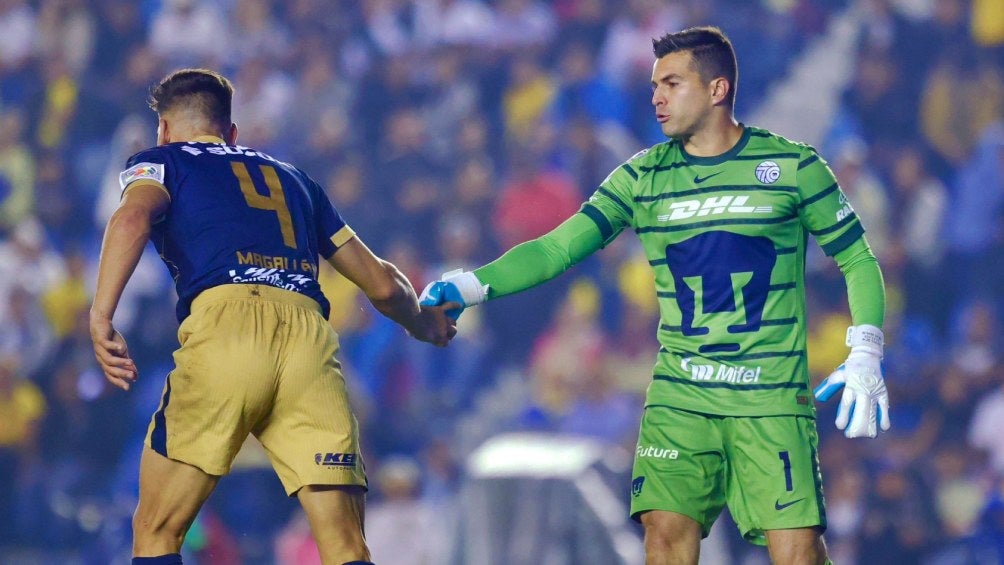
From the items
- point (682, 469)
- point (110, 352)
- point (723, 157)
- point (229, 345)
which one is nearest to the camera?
point (110, 352)

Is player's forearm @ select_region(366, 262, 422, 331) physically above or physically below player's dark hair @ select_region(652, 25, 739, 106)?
below

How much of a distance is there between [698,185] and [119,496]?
8180 mm

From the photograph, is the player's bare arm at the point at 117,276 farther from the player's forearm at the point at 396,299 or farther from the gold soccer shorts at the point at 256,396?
the player's forearm at the point at 396,299

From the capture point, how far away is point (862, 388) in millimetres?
5105

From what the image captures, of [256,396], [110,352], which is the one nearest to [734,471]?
[256,396]

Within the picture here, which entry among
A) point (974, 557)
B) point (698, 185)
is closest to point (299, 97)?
point (974, 557)

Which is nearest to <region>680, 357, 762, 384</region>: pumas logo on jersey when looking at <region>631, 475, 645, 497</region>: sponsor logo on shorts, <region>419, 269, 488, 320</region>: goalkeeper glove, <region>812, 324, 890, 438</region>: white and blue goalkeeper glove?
<region>812, 324, 890, 438</region>: white and blue goalkeeper glove

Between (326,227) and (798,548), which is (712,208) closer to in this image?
(798,548)

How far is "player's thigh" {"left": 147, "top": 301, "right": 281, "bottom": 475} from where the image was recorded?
4777mm

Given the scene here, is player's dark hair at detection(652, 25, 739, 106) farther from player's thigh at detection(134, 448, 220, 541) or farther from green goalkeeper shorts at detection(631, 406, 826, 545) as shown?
player's thigh at detection(134, 448, 220, 541)

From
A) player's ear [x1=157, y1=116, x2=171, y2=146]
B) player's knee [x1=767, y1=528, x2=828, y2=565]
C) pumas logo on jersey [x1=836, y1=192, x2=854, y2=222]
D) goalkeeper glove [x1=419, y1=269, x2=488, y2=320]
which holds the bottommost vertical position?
player's knee [x1=767, y1=528, x2=828, y2=565]

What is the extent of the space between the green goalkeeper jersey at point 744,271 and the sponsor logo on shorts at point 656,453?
0.19m

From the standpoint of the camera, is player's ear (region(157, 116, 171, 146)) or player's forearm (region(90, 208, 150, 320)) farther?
player's ear (region(157, 116, 171, 146))

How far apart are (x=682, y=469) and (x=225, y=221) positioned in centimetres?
195
